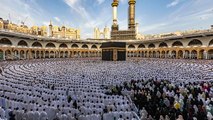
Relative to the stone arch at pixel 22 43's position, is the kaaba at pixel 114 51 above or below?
below

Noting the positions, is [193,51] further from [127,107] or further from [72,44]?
[127,107]

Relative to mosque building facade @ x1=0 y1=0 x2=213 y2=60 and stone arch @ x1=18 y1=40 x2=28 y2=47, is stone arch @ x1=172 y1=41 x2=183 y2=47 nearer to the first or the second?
mosque building facade @ x1=0 y1=0 x2=213 y2=60

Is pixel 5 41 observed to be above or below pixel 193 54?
above

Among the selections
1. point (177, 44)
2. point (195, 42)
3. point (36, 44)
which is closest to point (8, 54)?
point (36, 44)

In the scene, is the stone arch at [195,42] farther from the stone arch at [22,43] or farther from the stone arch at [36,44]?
the stone arch at [22,43]

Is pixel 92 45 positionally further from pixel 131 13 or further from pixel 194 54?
pixel 194 54

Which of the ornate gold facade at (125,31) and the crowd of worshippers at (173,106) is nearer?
the crowd of worshippers at (173,106)

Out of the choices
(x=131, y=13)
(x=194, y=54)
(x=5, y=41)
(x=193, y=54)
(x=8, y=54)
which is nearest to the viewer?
(x=5, y=41)

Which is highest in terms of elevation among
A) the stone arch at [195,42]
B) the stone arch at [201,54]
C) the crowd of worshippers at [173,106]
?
the stone arch at [195,42]

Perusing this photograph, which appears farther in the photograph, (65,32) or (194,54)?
(65,32)

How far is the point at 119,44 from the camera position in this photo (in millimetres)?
38125

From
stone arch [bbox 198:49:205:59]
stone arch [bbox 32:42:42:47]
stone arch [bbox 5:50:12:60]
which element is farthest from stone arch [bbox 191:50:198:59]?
stone arch [bbox 5:50:12:60]

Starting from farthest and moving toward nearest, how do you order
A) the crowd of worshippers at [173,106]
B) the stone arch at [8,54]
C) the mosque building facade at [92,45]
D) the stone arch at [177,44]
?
the stone arch at [177,44] < the mosque building facade at [92,45] < the stone arch at [8,54] < the crowd of worshippers at [173,106]

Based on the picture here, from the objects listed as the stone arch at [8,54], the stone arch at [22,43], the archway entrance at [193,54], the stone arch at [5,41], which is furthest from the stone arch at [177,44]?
the stone arch at [5,41]
